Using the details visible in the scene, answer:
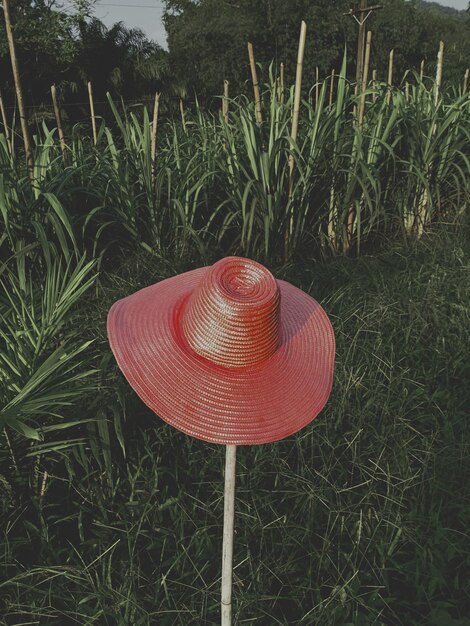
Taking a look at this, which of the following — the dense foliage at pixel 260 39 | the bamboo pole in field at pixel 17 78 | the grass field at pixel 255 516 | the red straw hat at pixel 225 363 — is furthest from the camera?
the dense foliage at pixel 260 39

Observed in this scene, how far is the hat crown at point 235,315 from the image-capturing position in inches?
31.9

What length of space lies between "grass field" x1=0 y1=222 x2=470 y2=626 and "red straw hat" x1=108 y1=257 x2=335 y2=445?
56 cm

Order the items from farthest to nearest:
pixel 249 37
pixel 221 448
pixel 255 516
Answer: pixel 249 37 → pixel 221 448 → pixel 255 516

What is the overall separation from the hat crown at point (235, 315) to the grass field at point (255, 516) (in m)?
0.61

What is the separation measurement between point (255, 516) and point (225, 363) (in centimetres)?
73

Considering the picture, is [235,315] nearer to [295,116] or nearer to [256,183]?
[256,183]

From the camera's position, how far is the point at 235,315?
31.7 inches

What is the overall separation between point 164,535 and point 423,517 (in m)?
0.64

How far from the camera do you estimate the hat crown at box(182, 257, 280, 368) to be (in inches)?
31.9

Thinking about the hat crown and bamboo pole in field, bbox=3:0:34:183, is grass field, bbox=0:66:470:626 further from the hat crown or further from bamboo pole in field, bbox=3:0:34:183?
the hat crown

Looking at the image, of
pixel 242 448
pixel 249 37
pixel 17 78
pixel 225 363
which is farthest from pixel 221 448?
pixel 249 37

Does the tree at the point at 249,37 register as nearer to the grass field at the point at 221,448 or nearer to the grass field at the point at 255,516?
the grass field at the point at 221,448

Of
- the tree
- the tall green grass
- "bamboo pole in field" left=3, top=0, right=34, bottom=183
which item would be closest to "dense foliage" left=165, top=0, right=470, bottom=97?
the tree

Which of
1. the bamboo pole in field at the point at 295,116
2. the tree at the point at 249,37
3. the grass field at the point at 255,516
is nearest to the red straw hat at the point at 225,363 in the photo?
the grass field at the point at 255,516
